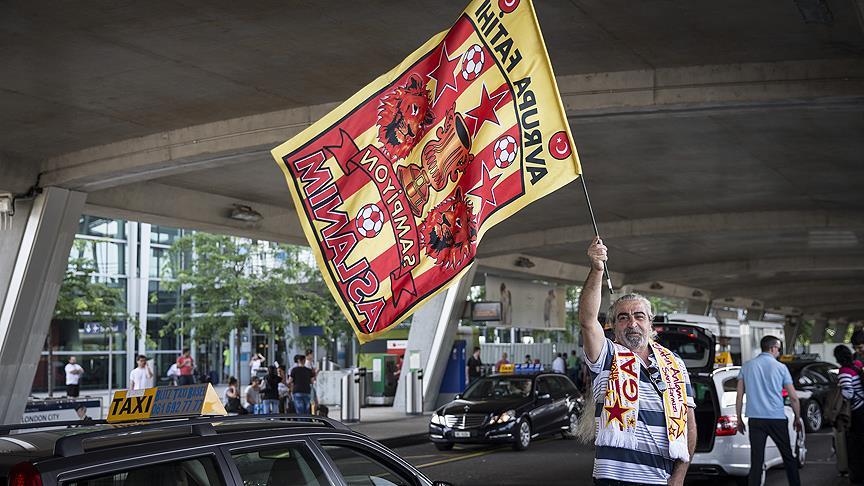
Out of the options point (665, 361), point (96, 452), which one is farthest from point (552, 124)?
point (96, 452)

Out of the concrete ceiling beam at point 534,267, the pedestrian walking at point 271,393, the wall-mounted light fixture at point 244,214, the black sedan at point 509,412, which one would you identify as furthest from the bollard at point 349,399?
the concrete ceiling beam at point 534,267

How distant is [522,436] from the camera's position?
19.8m

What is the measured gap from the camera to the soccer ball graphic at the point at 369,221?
6262mm

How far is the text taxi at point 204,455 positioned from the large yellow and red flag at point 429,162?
40.7 inches

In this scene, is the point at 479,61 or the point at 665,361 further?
the point at 479,61

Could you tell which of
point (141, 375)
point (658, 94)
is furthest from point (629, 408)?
point (141, 375)

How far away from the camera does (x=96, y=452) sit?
3848 mm

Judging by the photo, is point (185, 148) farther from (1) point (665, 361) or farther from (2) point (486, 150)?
(1) point (665, 361)

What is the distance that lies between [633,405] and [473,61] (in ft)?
8.31

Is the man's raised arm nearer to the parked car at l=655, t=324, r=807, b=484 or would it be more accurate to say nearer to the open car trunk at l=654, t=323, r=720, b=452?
the parked car at l=655, t=324, r=807, b=484

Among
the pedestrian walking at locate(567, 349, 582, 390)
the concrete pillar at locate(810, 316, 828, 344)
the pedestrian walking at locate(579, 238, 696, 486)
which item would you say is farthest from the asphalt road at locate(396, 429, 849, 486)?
the concrete pillar at locate(810, 316, 828, 344)

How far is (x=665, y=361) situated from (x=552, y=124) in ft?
5.48

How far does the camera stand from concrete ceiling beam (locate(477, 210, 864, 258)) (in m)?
29.7

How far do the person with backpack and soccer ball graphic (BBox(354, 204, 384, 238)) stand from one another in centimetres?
835
